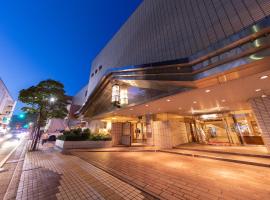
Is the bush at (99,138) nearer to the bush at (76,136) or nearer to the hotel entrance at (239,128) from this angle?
the bush at (76,136)

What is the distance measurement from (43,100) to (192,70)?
13.9 m

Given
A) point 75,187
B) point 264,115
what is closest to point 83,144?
point 75,187

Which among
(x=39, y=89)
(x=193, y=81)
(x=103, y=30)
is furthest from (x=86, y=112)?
(x=103, y=30)

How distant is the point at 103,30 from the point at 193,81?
2774 inches

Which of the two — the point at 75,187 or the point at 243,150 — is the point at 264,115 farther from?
the point at 75,187

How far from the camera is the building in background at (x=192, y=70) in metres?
4.75

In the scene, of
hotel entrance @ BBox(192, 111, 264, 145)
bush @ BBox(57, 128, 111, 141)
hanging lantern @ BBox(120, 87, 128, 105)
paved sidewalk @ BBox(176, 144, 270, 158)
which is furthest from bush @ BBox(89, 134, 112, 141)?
hotel entrance @ BBox(192, 111, 264, 145)

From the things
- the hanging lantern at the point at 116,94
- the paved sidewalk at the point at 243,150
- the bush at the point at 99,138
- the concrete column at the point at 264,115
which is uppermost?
the hanging lantern at the point at 116,94

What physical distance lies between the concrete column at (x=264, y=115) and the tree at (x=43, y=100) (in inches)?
671

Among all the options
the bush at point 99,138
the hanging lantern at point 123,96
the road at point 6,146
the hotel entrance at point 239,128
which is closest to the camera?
the road at point 6,146

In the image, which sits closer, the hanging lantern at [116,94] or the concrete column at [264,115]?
the concrete column at [264,115]

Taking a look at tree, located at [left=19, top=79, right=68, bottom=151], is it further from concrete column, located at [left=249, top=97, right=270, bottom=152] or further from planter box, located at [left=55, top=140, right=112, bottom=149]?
concrete column, located at [left=249, top=97, right=270, bottom=152]

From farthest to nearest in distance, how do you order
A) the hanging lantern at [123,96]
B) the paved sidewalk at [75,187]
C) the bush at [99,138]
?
the bush at [99,138], the hanging lantern at [123,96], the paved sidewalk at [75,187]

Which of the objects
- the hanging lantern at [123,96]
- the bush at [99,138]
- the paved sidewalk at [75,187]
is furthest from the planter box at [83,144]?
the paved sidewalk at [75,187]
